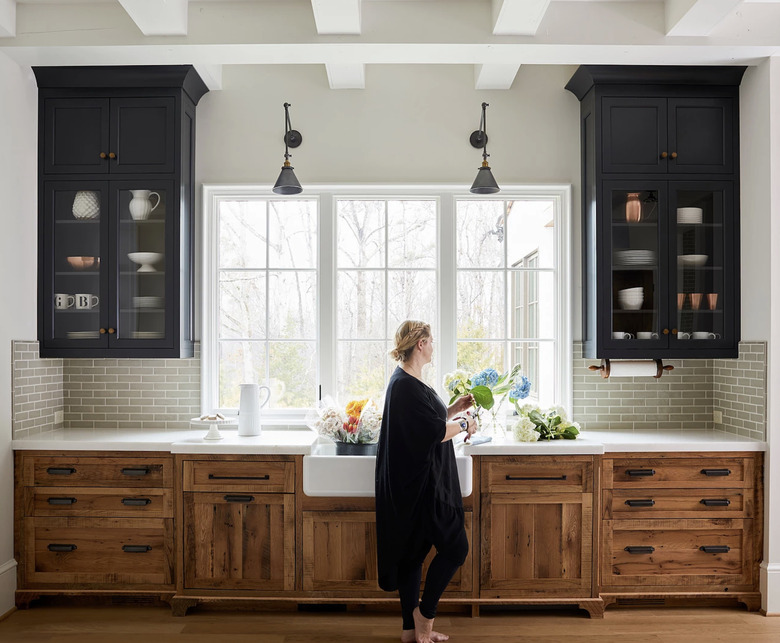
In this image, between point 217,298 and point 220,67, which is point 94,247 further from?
point 220,67

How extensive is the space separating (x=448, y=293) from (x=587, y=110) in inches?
55.0

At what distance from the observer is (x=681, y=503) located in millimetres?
3584

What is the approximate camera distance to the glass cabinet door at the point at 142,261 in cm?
381

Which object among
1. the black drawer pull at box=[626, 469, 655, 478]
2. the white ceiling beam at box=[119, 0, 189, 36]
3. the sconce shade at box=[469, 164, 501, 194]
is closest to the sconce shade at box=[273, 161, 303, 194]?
the white ceiling beam at box=[119, 0, 189, 36]

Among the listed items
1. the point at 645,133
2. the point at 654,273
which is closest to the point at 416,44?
the point at 645,133

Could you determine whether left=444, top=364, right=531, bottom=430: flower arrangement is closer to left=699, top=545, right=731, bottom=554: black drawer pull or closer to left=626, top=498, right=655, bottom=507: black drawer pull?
left=626, top=498, right=655, bottom=507: black drawer pull

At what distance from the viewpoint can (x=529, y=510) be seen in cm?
351

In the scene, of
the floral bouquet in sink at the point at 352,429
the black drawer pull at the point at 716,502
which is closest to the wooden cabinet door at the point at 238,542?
the floral bouquet in sink at the point at 352,429

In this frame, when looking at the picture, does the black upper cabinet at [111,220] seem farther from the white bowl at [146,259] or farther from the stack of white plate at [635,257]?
the stack of white plate at [635,257]

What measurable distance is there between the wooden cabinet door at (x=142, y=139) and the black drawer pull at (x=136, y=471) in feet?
5.56

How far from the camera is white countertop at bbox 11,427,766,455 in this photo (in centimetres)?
349

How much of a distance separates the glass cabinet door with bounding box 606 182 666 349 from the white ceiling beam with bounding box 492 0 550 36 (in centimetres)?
106

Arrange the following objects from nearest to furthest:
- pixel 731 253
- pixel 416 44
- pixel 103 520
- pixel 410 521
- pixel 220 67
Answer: pixel 410 521 → pixel 416 44 → pixel 103 520 → pixel 731 253 → pixel 220 67

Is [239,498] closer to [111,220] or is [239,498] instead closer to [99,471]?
[99,471]
